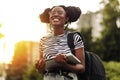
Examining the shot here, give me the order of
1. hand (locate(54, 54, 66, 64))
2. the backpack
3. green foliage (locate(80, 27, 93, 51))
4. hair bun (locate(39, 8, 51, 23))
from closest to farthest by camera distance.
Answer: hand (locate(54, 54, 66, 64)) < the backpack < hair bun (locate(39, 8, 51, 23)) < green foliage (locate(80, 27, 93, 51))

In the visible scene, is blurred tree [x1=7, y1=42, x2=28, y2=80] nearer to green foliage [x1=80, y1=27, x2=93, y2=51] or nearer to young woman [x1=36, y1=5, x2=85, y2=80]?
green foliage [x1=80, y1=27, x2=93, y2=51]

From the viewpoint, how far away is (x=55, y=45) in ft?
15.1

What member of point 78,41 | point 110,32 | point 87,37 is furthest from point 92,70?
point 87,37

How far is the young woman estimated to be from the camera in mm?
4445

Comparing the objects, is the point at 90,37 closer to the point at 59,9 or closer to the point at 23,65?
the point at 23,65

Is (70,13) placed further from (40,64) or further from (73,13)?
(40,64)

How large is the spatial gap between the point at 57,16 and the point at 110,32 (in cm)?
3220

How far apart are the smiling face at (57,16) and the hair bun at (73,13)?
2.9 inches

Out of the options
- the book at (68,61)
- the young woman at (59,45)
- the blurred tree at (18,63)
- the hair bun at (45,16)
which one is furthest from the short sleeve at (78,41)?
the blurred tree at (18,63)

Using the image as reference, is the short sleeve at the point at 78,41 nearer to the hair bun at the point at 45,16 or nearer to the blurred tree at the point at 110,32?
the hair bun at the point at 45,16

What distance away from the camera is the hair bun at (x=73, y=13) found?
4758 millimetres

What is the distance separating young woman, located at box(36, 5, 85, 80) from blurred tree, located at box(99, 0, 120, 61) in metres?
31.7

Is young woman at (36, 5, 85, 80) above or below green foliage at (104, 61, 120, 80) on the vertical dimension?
above

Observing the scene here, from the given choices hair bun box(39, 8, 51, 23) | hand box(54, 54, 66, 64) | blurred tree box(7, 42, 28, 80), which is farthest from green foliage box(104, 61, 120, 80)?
blurred tree box(7, 42, 28, 80)
